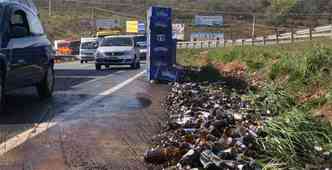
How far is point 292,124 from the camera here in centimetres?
816

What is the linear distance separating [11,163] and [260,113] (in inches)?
211

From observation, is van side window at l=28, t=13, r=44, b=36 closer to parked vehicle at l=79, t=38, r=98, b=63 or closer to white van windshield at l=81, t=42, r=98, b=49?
parked vehicle at l=79, t=38, r=98, b=63

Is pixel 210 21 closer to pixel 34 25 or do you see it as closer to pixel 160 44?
pixel 160 44

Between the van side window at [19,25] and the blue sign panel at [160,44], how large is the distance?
778 centimetres

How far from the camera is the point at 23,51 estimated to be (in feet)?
37.9

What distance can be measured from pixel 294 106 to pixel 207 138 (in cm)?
408

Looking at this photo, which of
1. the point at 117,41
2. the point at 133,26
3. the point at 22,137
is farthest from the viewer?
the point at 133,26

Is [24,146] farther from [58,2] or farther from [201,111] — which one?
[58,2]

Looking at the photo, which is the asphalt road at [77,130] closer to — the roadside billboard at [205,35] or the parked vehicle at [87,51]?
the parked vehicle at [87,51]

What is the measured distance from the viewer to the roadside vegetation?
280 inches

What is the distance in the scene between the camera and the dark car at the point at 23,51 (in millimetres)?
10719

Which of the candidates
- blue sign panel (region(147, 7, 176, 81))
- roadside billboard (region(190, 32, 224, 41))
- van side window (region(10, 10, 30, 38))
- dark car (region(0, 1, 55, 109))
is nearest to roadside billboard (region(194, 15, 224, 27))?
roadside billboard (region(190, 32, 224, 41))

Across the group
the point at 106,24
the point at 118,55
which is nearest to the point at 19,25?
the point at 118,55

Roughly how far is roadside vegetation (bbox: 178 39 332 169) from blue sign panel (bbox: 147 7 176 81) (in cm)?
267
